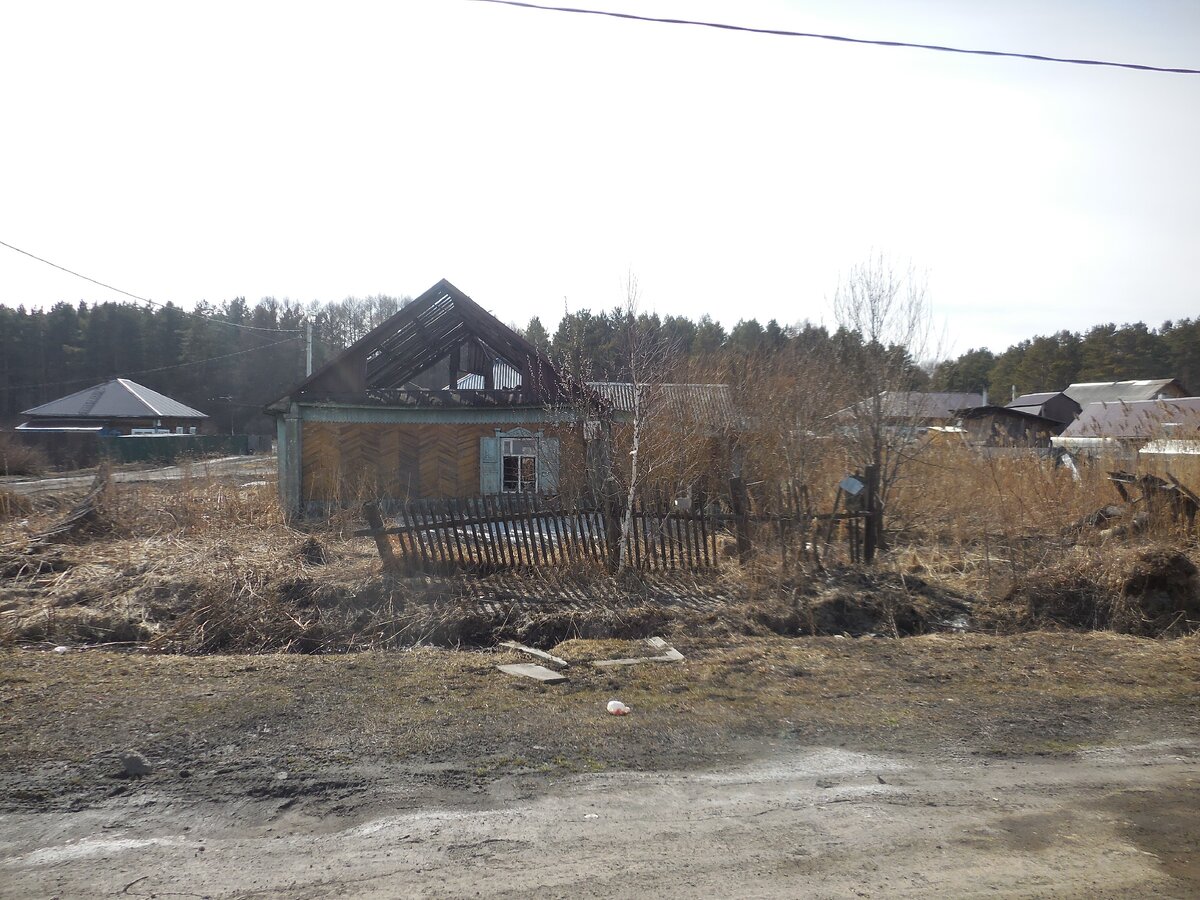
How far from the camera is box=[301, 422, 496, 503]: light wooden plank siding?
58.5ft

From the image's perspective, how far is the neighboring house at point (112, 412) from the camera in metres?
49.1

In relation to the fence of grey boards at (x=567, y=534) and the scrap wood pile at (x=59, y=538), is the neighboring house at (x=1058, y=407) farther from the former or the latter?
the scrap wood pile at (x=59, y=538)

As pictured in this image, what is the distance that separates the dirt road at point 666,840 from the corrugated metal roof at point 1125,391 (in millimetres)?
47192

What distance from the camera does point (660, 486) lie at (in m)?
13.3

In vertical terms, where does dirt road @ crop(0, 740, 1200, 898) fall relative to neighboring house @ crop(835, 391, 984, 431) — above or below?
below

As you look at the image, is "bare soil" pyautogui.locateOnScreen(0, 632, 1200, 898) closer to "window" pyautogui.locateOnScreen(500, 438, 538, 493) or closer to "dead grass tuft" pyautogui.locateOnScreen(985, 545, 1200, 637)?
"dead grass tuft" pyautogui.locateOnScreen(985, 545, 1200, 637)

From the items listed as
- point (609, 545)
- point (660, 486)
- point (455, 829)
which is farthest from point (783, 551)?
point (455, 829)

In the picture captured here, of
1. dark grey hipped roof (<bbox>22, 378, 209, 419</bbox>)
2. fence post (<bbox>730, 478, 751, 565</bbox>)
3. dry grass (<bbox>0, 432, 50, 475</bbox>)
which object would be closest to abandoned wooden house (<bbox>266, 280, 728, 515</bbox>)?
fence post (<bbox>730, 478, 751, 565</bbox>)

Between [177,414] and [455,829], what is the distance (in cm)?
5585

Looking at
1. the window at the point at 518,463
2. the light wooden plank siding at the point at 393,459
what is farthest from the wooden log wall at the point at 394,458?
the window at the point at 518,463

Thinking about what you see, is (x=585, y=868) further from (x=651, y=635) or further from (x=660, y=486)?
(x=660, y=486)

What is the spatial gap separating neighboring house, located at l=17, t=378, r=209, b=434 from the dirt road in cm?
4983

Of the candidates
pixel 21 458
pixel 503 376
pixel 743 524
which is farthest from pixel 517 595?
pixel 21 458

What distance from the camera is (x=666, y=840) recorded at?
3.93m
